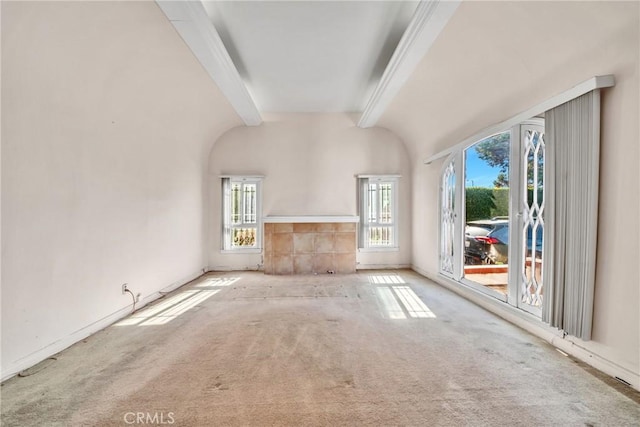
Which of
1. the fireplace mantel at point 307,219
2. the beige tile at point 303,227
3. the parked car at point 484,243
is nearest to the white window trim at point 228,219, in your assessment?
the fireplace mantel at point 307,219

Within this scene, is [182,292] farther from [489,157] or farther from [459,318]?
[489,157]

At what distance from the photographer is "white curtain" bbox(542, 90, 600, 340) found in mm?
1910

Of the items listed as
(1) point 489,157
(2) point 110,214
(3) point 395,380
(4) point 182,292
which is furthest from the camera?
(4) point 182,292

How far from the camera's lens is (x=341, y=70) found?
3643mm

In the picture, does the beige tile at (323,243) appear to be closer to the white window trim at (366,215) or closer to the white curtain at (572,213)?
the white window trim at (366,215)

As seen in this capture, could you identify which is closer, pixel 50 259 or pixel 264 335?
pixel 50 259

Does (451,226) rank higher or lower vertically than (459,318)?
higher

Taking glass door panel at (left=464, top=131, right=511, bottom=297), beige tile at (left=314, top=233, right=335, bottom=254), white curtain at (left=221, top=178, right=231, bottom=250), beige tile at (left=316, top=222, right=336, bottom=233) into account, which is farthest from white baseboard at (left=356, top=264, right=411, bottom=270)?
white curtain at (left=221, top=178, right=231, bottom=250)

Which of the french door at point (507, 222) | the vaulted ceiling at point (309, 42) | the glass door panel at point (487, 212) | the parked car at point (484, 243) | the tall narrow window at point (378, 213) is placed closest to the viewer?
the vaulted ceiling at point (309, 42)

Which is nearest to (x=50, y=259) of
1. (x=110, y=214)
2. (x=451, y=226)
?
(x=110, y=214)

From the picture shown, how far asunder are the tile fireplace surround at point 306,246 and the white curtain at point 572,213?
3.17m

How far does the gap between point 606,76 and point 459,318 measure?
2.41 meters

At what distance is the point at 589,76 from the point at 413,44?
1.47 meters

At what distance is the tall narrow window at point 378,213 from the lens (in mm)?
5457
